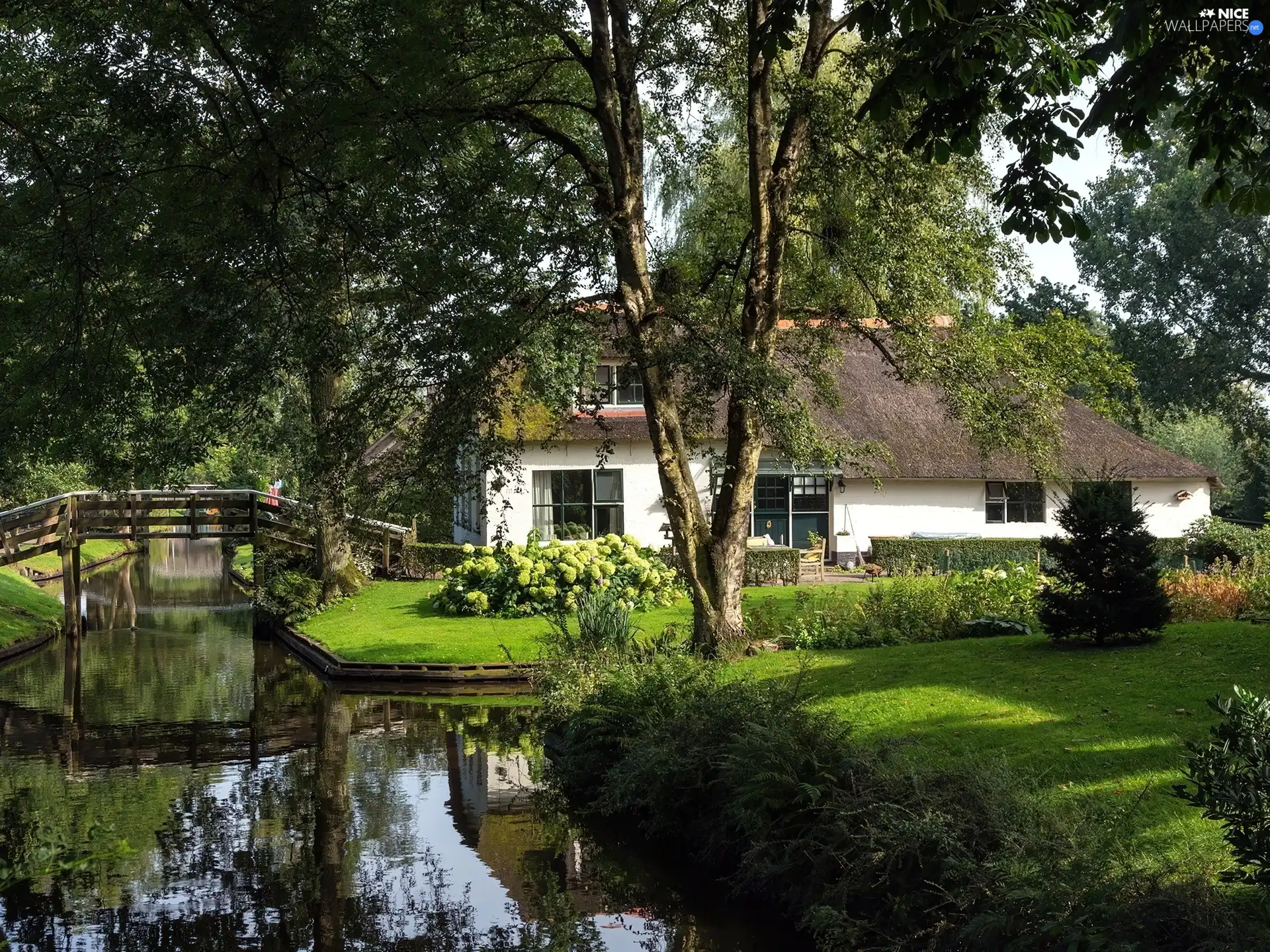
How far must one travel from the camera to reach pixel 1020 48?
6957 millimetres

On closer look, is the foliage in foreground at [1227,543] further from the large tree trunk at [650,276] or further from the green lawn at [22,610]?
the green lawn at [22,610]

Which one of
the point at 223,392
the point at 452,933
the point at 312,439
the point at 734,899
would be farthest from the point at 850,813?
the point at 312,439

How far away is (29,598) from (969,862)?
30348 mm

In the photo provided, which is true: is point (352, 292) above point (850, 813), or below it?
above

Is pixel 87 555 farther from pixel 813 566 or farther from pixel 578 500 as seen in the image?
pixel 813 566

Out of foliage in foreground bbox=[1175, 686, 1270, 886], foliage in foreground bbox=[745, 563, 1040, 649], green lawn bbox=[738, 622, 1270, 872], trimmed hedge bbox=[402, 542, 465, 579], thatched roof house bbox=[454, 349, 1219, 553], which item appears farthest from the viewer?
trimmed hedge bbox=[402, 542, 465, 579]

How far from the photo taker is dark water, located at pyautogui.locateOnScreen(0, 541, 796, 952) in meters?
9.42

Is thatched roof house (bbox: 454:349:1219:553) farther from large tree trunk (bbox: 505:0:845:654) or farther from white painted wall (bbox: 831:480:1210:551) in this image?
large tree trunk (bbox: 505:0:845:654)

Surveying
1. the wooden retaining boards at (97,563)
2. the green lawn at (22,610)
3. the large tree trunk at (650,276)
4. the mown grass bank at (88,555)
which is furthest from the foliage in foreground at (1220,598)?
the mown grass bank at (88,555)

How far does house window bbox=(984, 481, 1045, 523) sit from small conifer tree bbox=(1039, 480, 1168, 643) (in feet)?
71.7

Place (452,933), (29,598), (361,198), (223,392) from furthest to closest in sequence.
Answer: (29,598) → (223,392) → (361,198) → (452,933)

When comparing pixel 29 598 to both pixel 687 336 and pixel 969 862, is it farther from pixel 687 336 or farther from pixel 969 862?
pixel 969 862

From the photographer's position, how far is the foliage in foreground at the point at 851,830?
6.55 meters

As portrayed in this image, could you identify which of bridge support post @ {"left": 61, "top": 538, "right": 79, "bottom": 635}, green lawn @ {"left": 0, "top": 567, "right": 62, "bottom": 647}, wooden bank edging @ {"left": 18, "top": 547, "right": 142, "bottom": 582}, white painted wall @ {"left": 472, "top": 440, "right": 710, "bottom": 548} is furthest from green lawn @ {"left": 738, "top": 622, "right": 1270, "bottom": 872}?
wooden bank edging @ {"left": 18, "top": 547, "right": 142, "bottom": 582}
